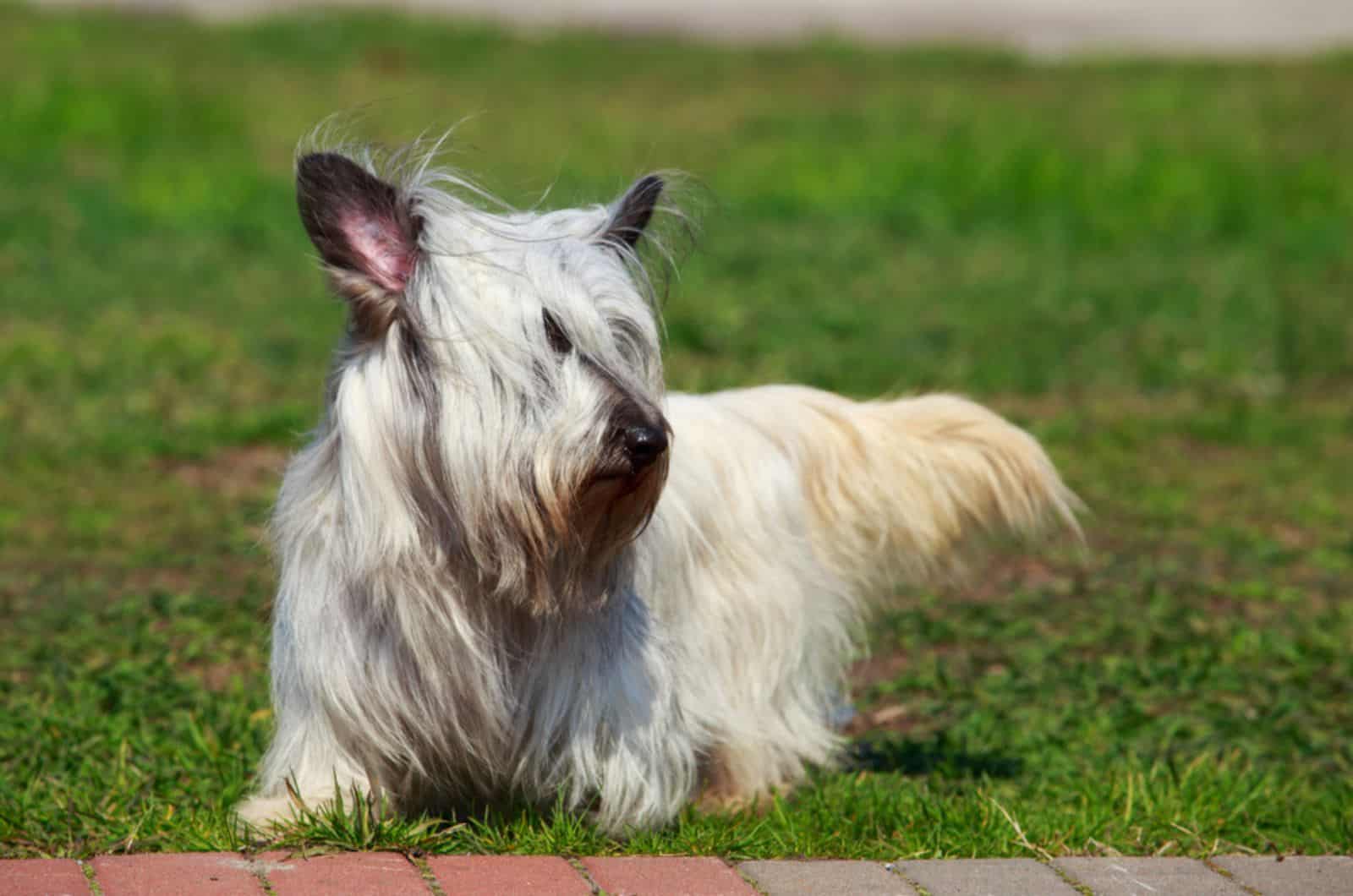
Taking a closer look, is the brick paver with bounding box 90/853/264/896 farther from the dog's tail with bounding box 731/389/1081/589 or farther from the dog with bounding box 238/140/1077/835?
the dog's tail with bounding box 731/389/1081/589

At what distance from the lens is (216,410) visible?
9.30m

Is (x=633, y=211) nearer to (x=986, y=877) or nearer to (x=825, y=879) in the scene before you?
(x=825, y=879)

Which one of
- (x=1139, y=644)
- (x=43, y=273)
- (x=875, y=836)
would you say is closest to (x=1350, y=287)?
(x=1139, y=644)

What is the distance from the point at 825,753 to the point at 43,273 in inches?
329

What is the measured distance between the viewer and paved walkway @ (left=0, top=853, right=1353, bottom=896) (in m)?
3.66

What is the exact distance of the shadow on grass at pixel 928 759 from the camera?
5.18 meters

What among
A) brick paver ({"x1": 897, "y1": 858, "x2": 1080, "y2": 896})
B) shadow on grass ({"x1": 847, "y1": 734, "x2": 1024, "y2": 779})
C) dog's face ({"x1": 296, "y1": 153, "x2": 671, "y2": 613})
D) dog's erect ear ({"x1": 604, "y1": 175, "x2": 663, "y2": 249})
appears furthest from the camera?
shadow on grass ({"x1": 847, "y1": 734, "x2": 1024, "y2": 779})

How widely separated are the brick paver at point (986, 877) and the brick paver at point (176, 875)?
1.38 m

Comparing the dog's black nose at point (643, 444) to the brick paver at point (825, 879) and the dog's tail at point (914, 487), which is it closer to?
the brick paver at point (825, 879)

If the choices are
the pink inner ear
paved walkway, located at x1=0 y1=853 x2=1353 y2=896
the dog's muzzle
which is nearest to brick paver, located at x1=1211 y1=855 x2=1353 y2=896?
paved walkway, located at x1=0 y1=853 x2=1353 y2=896

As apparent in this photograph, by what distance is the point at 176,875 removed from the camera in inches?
146

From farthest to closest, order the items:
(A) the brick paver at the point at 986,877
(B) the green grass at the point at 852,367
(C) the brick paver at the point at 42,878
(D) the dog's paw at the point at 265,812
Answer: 1. (B) the green grass at the point at 852,367
2. (D) the dog's paw at the point at 265,812
3. (A) the brick paver at the point at 986,877
4. (C) the brick paver at the point at 42,878

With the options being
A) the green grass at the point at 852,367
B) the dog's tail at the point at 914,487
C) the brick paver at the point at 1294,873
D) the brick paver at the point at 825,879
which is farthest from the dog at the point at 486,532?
the brick paver at the point at 1294,873

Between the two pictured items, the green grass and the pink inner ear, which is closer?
the pink inner ear
